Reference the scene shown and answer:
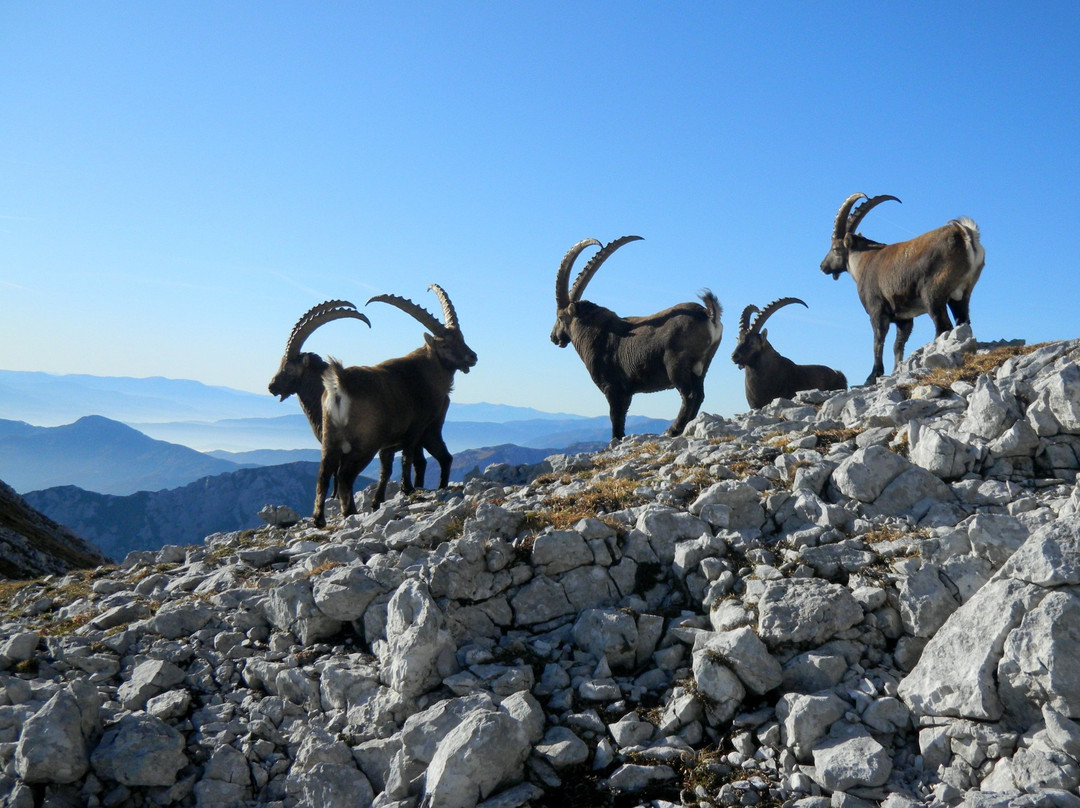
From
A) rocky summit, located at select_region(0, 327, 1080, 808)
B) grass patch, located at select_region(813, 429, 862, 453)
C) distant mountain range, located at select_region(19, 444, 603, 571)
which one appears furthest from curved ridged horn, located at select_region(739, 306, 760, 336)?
distant mountain range, located at select_region(19, 444, 603, 571)

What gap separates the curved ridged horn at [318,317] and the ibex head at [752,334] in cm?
913

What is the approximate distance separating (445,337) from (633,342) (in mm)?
4287

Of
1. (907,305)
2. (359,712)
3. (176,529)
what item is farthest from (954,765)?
(176,529)

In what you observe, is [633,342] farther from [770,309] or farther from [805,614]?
[805,614]

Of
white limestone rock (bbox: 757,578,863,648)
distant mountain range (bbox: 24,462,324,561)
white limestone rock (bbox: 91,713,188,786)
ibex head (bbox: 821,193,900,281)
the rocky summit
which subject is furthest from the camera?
distant mountain range (bbox: 24,462,324,561)

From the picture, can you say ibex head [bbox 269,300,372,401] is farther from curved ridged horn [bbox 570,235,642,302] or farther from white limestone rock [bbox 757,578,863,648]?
white limestone rock [bbox 757,578,863,648]

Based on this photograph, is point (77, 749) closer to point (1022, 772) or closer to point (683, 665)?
point (683, 665)

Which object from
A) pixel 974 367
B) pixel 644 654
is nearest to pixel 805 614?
pixel 644 654

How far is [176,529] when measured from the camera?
8938 centimetres

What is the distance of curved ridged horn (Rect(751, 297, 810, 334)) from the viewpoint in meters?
18.9

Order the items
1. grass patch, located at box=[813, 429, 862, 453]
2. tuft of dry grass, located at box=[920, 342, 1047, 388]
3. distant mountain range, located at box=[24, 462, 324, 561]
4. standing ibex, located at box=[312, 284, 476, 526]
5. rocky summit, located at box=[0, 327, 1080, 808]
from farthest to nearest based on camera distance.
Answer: distant mountain range, located at box=[24, 462, 324, 561] → standing ibex, located at box=[312, 284, 476, 526] → tuft of dry grass, located at box=[920, 342, 1047, 388] → grass patch, located at box=[813, 429, 862, 453] → rocky summit, located at box=[0, 327, 1080, 808]

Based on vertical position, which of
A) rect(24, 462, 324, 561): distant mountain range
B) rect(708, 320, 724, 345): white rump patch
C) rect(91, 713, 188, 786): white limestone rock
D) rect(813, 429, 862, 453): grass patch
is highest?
rect(708, 320, 724, 345): white rump patch

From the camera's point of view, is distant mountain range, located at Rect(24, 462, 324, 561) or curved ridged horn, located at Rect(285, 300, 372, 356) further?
distant mountain range, located at Rect(24, 462, 324, 561)

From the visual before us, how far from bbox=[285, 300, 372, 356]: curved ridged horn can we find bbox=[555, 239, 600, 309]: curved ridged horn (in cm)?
549
